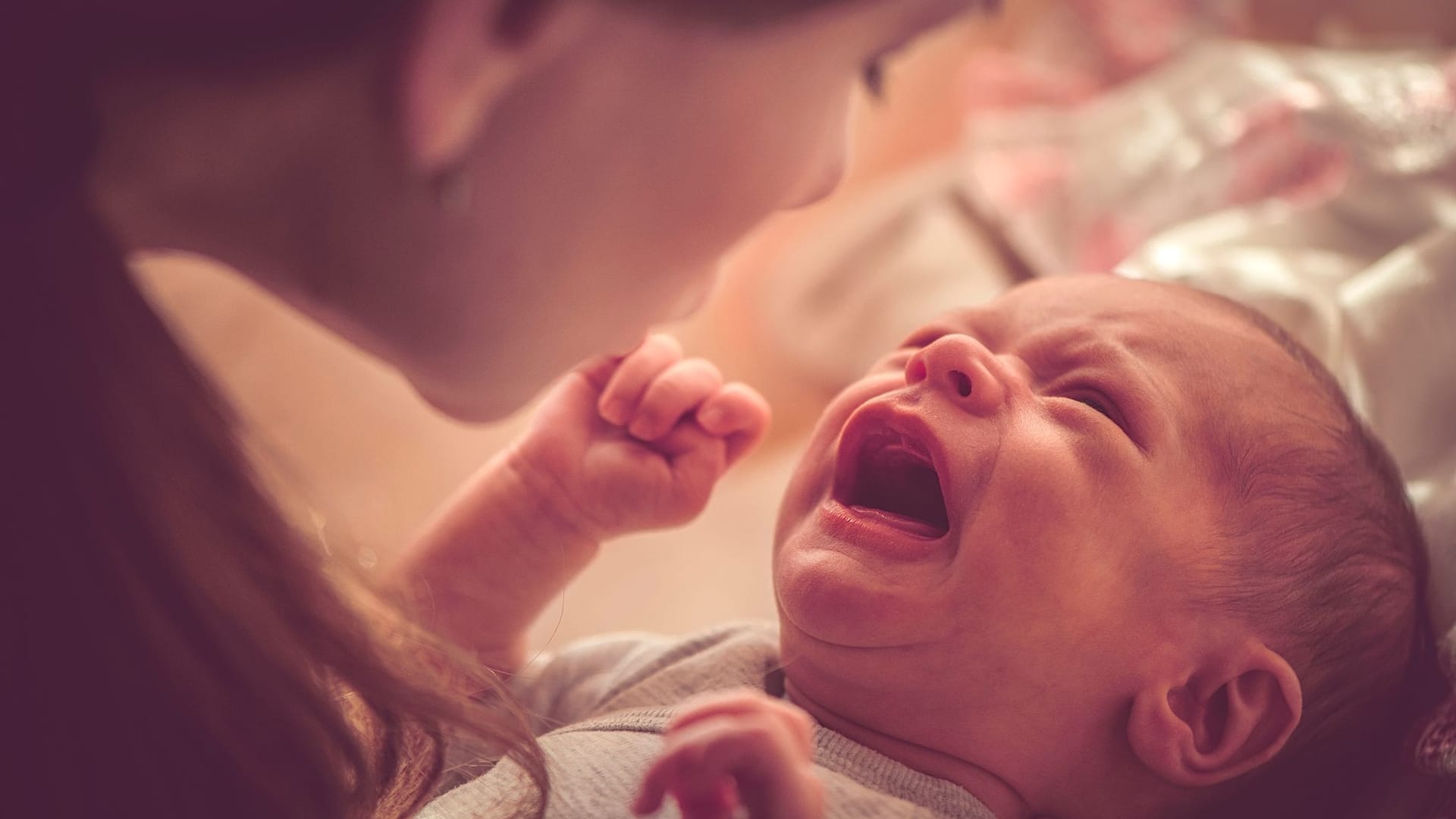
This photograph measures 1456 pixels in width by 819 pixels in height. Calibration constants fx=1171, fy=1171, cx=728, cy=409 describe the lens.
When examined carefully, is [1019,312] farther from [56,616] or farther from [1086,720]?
[56,616]

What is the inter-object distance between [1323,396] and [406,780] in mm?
649

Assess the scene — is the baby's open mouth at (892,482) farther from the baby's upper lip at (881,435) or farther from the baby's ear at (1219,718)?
the baby's ear at (1219,718)

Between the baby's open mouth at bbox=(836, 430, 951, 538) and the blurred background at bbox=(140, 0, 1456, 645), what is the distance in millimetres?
398

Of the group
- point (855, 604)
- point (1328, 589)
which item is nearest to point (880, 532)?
point (855, 604)

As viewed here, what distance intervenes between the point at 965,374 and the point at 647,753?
0.31m

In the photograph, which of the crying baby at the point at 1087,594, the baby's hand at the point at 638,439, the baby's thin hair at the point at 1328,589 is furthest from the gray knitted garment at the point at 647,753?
the baby's thin hair at the point at 1328,589

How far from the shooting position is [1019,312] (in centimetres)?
81

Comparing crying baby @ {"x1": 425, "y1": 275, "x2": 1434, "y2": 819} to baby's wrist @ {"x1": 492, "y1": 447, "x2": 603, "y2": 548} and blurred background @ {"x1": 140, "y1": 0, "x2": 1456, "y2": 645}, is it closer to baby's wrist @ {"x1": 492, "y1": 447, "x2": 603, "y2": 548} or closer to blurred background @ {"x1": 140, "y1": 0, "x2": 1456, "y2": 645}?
baby's wrist @ {"x1": 492, "y1": 447, "x2": 603, "y2": 548}

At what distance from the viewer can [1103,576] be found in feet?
2.34

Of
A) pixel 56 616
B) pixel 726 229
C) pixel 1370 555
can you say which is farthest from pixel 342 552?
pixel 1370 555

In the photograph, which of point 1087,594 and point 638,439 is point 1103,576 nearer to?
point 1087,594

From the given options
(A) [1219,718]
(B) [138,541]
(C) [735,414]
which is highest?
(B) [138,541]

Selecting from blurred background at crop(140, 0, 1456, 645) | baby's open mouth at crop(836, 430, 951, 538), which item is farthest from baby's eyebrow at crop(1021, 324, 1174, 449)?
blurred background at crop(140, 0, 1456, 645)

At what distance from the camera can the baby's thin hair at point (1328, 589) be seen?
0.73 m
